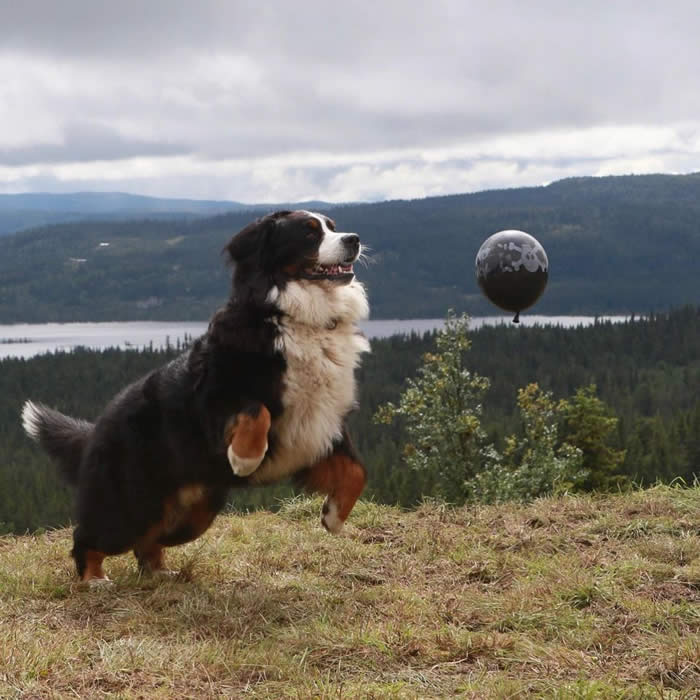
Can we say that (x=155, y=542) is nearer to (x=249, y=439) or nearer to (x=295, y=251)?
(x=249, y=439)

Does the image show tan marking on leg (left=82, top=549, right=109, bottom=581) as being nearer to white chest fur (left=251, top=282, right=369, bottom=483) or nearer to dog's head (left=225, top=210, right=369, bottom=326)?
white chest fur (left=251, top=282, right=369, bottom=483)

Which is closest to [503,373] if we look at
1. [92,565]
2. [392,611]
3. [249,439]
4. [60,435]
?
[60,435]

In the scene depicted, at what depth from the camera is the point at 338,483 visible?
21.5 feet

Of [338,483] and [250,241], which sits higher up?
[250,241]

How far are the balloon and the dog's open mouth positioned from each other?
2.15m

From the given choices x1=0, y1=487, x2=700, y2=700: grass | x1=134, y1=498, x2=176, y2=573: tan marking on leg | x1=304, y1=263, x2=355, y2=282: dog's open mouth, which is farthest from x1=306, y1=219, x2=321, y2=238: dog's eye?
x1=0, y1=487, x2=700, y2=700: grass

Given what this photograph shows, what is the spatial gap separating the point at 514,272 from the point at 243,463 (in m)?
3.36

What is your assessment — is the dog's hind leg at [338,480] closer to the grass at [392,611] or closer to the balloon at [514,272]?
the grass at [392,611]

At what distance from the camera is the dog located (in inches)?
242

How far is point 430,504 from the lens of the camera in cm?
921

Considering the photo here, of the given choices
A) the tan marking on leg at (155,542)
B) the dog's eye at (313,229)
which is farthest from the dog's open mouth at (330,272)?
the tan marking on leg at (155,542)

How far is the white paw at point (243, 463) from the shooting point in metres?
5.86

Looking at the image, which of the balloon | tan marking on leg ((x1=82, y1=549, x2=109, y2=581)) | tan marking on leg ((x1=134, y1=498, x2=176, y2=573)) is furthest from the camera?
the balloon

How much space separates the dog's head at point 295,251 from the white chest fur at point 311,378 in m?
0.10
